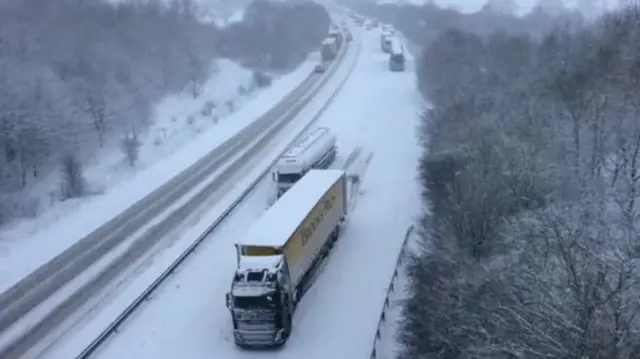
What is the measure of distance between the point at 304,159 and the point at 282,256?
48.1 feet

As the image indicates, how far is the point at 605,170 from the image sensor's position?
1200 inches

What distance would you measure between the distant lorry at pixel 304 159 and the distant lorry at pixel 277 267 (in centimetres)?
703

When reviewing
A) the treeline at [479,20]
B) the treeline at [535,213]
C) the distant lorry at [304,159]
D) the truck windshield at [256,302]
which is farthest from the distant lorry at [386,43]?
the truck windshield at [256,302]

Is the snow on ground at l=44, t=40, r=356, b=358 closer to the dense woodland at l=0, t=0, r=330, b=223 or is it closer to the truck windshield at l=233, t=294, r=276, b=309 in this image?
the truck windshield at l=233, t=294, r=276, b=309

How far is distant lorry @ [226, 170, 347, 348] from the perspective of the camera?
79.3 feet

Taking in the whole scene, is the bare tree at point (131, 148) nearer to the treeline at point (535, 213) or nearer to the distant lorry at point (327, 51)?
the treeline at point (535, 213)

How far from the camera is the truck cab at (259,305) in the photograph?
2405cm

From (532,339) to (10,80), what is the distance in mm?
52191

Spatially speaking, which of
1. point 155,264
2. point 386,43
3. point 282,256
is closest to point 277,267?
point 282,256

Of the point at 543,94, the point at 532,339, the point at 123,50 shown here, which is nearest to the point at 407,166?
the point at 543,94

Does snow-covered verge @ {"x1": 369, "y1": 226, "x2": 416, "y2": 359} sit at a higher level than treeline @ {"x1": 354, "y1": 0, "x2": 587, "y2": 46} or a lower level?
lower

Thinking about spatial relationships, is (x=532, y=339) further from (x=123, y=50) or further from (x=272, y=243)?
(x=123, y=50)

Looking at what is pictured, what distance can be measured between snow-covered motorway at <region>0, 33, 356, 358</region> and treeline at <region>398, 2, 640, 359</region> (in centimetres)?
1366

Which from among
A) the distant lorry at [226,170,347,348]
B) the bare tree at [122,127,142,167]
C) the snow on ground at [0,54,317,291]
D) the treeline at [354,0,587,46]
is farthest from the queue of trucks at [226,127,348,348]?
the treeline at [354,0,587,46]
